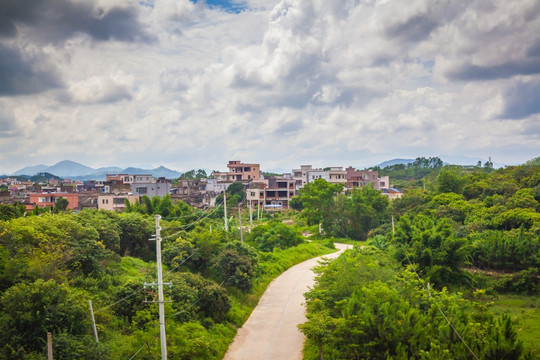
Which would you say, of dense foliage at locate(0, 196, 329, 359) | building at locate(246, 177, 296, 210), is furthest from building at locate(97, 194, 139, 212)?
dense foliage at locate(0, 196, 329, 359)

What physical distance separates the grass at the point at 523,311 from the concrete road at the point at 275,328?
26.0 feet

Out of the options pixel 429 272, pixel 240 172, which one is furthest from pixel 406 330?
pixel 240 172

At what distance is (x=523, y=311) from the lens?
20.5 meters

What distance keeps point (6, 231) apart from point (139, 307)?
606 centimetres

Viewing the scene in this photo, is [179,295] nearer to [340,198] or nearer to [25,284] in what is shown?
[25,284]

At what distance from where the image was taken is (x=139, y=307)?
15.9 meters

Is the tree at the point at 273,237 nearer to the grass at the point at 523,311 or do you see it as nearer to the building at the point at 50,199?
the grass at the point at 523,311

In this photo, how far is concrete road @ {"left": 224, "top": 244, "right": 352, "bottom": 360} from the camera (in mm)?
16438

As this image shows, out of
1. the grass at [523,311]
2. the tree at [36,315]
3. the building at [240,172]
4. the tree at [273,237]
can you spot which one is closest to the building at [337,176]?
the building at [240,172]

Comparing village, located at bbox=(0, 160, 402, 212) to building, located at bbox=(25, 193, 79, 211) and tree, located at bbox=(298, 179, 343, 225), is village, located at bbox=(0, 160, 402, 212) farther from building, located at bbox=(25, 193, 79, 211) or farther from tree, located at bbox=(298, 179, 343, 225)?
tree, located at bbox=(298, 179, 343, 225)

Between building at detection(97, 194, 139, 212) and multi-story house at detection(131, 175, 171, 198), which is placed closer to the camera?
building at detection(97, 194, 139, 212)

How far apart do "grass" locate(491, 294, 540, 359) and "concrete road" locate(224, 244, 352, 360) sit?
7.92 meters

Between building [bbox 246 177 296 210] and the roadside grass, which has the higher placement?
building [bbox 246 177 296 210]

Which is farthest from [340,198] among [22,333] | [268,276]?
[22,333]
